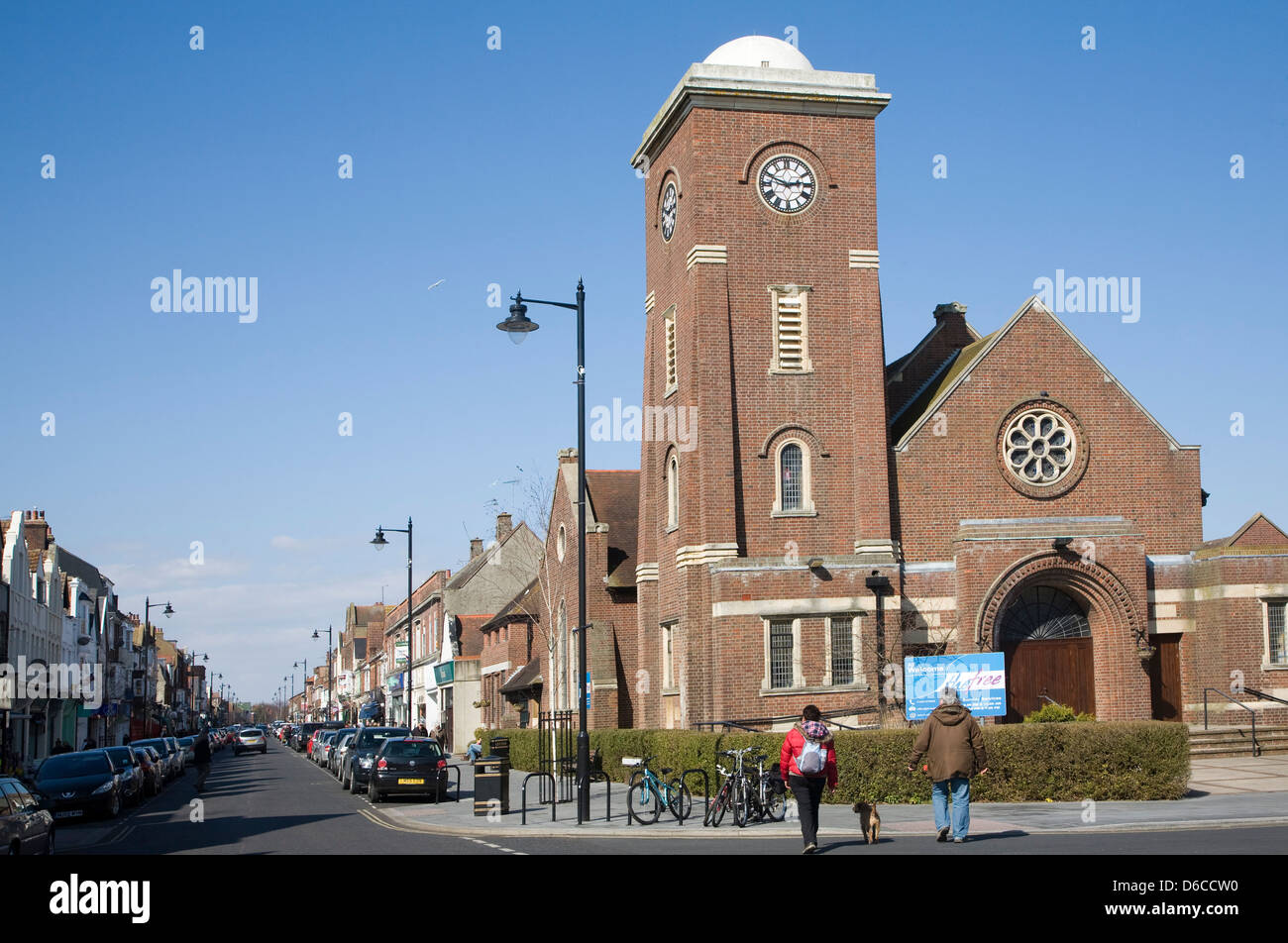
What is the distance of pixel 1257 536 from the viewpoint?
114 feet

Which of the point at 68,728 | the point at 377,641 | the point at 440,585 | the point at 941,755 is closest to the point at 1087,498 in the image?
the point at 941,755

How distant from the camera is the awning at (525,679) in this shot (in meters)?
50.3

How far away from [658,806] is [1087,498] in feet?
56.3

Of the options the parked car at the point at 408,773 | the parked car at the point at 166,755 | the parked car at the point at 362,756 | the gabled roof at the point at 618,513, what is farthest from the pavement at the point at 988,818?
the parked car at the point at 166,755

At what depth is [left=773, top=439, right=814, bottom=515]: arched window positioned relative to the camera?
33250mm

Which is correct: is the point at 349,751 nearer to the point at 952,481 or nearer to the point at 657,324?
the point at 657,324

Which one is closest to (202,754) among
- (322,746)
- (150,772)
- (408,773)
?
(150,772)

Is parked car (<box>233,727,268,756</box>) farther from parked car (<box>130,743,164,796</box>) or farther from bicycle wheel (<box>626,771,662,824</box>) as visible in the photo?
bicycle wheel (<box>626,771,662,824</box>)

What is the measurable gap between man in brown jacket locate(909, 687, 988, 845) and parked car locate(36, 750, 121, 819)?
19195mm

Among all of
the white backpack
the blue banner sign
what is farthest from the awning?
the white backpack

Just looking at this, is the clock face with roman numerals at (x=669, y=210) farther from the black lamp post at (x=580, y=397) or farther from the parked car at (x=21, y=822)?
the parked car at (x=21, y=822)

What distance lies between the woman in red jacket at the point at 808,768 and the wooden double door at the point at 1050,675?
57.7 feet

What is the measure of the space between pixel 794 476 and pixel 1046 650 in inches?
288

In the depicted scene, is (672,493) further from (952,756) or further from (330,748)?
(330,748)
